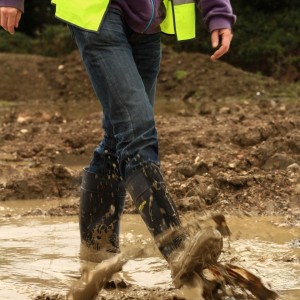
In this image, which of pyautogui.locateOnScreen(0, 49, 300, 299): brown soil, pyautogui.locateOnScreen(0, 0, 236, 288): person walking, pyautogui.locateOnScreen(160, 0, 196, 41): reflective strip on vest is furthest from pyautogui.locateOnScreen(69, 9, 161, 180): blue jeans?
pyautogui.locateOnScreen(0, 49, 300, 299): brown soil

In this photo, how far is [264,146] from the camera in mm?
7781

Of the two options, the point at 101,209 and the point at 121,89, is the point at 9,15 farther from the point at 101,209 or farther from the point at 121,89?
the point at 101,209

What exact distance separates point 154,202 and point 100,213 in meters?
0.76

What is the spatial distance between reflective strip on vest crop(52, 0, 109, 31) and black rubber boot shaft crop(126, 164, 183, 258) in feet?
2.17

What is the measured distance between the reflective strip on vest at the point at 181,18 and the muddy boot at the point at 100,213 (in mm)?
797

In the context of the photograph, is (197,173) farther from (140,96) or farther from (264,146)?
(140,96)

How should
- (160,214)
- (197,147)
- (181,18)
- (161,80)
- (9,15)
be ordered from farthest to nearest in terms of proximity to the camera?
(161,80) → (197,147) → (181,18) → (9,15) → (160,214)

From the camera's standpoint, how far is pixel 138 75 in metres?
3.76

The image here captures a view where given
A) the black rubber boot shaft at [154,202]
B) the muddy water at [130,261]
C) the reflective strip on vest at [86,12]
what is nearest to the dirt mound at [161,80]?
the muddy water at [130,261]

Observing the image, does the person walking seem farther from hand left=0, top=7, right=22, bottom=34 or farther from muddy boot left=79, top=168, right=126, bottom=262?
muddy boot left=79, top=168, right=126, bottom=262

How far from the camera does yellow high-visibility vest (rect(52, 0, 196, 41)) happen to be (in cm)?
370

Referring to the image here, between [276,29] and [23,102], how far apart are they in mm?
6683

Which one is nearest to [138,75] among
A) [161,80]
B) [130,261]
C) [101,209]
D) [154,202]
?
[154,202]

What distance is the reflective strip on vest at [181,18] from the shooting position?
13.0ft
